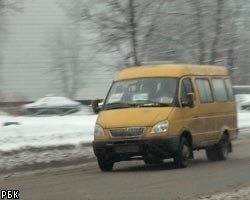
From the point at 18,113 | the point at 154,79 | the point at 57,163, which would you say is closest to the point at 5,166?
the point at 57,163

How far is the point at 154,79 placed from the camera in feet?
48.5

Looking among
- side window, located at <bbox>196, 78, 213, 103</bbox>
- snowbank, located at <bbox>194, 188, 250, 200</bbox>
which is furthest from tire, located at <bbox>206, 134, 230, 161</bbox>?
snowbank, located at <bbox>194, 188, 250, 200</bbox>

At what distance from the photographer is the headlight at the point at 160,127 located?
44.6 ft

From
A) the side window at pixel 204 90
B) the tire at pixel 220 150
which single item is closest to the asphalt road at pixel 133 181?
the tire at pixel 220 150

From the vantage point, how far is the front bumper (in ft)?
44.4

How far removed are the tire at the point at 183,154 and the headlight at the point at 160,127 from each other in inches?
24.4

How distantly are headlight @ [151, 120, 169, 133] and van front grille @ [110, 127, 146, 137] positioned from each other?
0.23 metres

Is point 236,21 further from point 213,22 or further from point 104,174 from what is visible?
point 104,174

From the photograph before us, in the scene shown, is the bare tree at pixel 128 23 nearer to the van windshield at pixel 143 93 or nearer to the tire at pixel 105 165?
the van windshield at pixel 143 93

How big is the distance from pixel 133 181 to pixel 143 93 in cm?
285

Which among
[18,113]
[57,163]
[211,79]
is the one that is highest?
[211,79]

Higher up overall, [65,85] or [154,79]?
[154,79]

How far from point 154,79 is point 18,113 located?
2931 cm

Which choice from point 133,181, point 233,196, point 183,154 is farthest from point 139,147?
point 233,196
